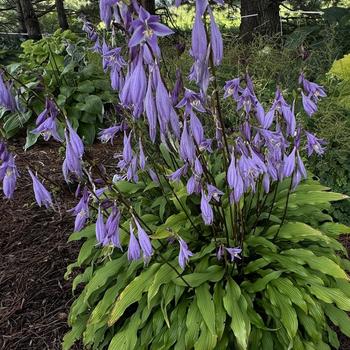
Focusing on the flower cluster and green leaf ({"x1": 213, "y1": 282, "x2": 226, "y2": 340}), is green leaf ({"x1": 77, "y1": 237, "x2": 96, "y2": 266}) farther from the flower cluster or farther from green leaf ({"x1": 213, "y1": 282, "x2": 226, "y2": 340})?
green leaf ({"x1": 213, "y1": 282, "x2": 226, "y2": 340})

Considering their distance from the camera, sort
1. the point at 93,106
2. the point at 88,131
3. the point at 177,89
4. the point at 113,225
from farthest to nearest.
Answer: the point at 88,131, the point at 93,106, the point at 113,225, the point at 177,89

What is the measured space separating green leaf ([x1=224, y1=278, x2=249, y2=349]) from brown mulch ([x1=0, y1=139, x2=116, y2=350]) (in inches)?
49.1

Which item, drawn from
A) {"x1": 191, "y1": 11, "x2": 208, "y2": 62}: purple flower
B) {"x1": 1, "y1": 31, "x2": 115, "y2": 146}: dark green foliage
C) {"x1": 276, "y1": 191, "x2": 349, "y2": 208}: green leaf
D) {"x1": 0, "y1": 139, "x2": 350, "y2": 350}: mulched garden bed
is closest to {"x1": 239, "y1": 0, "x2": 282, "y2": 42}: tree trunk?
{"x1": 1, "y1": 31, "x2": 115, "y2": 146}: dark green foliage

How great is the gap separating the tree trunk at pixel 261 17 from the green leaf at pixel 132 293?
Answer: 18.0 ft

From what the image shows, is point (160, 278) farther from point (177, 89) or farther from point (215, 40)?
point (215, 40)

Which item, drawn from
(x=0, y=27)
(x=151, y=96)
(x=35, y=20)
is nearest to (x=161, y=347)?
(x=151, y=96)

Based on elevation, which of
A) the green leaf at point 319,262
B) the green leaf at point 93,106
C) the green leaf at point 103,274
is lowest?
the green leaf at point 93,106

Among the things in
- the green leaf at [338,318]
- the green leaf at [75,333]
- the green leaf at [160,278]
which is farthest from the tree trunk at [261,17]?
the green leaf at [75,333]

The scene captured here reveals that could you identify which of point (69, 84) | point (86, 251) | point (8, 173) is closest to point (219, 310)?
point (86, 251)

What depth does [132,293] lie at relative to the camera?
2666 millimetres

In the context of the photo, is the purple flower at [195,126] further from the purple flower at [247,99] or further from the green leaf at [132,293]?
the green leaf at [132,293]

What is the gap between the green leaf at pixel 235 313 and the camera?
2.41 meters

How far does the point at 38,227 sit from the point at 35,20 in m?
7.05

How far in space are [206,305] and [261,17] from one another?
595 centimetres
